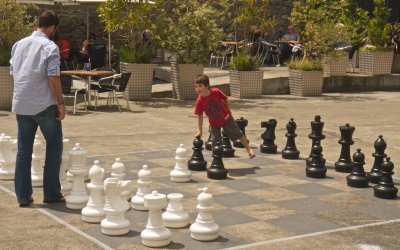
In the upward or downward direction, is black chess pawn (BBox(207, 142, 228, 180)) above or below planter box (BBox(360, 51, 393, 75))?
below

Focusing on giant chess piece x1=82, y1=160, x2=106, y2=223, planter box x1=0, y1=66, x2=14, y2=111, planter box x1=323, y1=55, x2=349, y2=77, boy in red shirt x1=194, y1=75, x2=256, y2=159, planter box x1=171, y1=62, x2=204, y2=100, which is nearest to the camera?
giant chess piece x1=82, y1=160, x2=106, y2=223

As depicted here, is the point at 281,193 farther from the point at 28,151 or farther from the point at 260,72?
the point at 260,72

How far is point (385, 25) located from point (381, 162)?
36.4 ft

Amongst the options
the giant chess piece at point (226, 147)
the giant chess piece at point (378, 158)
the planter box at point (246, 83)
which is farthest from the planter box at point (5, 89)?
the giant chess piece at point (378, 158)

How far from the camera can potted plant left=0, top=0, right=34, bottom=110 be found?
43.5ft

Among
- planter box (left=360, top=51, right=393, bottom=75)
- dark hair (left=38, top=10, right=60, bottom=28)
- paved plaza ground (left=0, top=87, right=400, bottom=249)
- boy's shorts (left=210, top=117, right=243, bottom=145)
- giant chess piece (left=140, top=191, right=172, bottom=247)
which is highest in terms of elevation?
dark hair (left=38, top=10, right=60, bottom=28)

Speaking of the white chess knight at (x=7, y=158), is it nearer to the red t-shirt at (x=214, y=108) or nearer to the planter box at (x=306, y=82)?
the red t-shirt at (x=214, y=108)

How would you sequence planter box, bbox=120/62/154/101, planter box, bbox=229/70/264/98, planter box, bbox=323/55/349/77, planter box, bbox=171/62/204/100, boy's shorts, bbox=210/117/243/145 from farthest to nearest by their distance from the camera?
planter box, bbox=323/55/349/77 → planter box, bbox=229/70/264/98 → planter box, bbox=171/62/204/100 → planter box, bbox=120/62/154/101 → boy's shorts, bbox=210/117/243/145

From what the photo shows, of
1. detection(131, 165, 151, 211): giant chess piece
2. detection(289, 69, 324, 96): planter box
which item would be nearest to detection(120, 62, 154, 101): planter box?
detection(289, 69, 324, 96): planter box

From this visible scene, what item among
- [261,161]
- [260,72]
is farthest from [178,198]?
[260,72]

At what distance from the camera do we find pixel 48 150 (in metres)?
6.37

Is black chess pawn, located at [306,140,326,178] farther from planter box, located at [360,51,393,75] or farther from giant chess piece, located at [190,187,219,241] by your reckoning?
planter box, located at [360,51,393,75]

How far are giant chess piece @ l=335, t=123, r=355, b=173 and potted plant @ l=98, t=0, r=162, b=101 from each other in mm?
7432

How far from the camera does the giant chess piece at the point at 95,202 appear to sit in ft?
18.9
